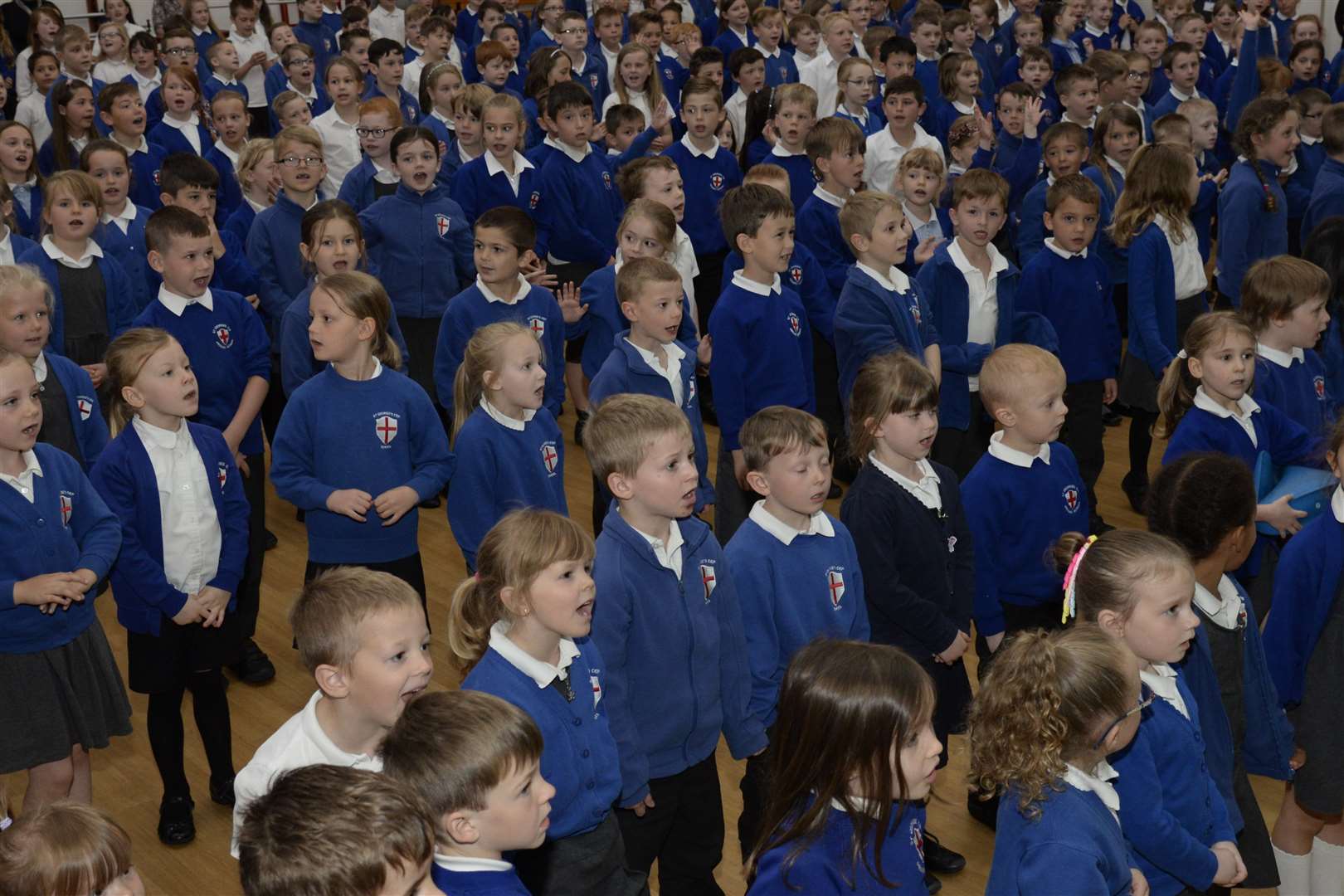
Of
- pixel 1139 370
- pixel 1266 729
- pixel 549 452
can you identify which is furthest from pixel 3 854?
pixel 1139 370

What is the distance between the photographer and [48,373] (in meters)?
4.14

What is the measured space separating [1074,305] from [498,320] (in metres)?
2.20

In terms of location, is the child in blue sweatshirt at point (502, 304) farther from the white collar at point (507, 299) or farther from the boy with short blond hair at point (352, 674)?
the boy with short blond hair at point (352, 674)

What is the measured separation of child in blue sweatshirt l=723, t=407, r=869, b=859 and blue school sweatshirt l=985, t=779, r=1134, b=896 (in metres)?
0.89

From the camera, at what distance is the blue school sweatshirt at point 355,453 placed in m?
3.90

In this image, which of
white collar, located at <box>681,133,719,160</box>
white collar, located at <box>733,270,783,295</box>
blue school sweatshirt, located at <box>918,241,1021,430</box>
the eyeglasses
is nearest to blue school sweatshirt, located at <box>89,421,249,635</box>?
white collar, located at <box>733,270,783,295</box>

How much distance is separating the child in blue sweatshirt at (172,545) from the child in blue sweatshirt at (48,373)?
446 millimetres

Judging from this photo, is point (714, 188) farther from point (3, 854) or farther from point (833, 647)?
point (3, 854)

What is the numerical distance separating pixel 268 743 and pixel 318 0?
9238mm

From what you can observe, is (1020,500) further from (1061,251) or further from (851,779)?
(1061,251)

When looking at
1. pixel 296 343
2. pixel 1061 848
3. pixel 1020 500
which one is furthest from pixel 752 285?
pixel 1061 848

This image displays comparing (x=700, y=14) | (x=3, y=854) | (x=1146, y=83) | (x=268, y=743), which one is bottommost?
(x=700, y=14)

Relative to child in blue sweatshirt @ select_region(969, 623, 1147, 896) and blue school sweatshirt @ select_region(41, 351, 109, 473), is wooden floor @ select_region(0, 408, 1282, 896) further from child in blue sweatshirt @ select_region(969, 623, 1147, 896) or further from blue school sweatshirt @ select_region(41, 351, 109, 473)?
blue school sweatshirt @ select_region(41, 351, 109, 473)

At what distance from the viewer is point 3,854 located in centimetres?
203
